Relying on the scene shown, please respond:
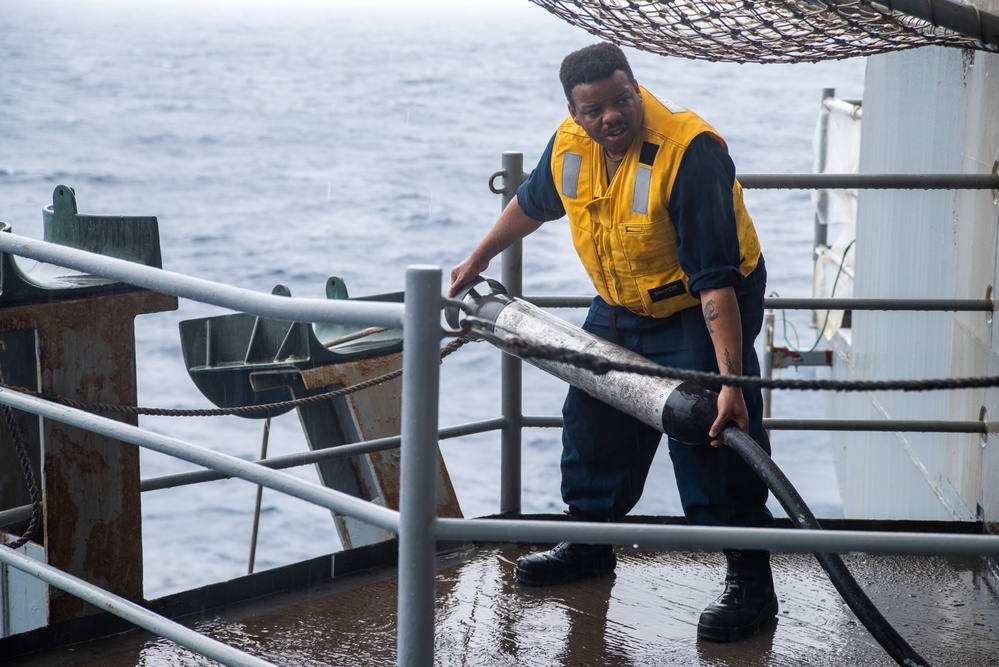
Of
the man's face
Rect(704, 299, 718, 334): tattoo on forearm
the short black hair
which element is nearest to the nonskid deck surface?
Rect(704, 299, 718, 334): tattoo on forearm

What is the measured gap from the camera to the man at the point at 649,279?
2.67 metres

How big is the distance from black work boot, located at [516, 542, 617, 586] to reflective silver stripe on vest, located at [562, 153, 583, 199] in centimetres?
114

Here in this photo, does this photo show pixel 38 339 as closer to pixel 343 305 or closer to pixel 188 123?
pixel 343 305

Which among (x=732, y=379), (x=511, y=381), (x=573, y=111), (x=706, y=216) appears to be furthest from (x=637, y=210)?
(x=511, y=381)

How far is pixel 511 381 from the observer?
3.74 m

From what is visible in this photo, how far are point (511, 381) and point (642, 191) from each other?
121 centimetres

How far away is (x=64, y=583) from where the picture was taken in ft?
8.07

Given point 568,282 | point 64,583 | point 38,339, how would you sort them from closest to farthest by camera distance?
point 64,583, point 38,339, point 568,282

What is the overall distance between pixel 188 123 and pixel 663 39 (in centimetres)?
4069

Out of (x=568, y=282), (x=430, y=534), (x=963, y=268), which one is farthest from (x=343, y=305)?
(x=568, y=282)

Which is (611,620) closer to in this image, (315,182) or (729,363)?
(729,363)

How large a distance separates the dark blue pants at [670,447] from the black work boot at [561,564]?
0.15 m

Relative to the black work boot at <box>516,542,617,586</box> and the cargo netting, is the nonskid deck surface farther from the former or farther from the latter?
the cargo netting

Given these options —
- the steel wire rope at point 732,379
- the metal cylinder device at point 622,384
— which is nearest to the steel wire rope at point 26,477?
the metal cylinder device at point 622,384
